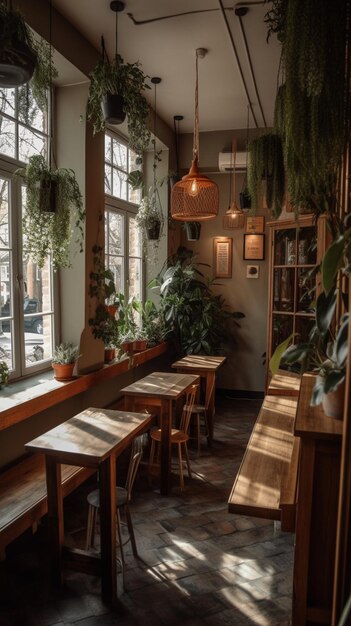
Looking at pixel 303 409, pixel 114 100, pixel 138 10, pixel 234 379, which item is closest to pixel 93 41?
pixel 138 10

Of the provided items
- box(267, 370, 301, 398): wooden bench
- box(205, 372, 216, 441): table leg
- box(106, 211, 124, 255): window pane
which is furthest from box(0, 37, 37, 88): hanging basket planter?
box(205, 372, 216, 441): table leg

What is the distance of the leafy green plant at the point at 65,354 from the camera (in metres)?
3.40

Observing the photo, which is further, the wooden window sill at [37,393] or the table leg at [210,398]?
the table leg at [210,398]

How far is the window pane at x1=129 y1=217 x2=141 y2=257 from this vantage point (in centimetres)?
520

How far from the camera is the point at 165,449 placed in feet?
11.3

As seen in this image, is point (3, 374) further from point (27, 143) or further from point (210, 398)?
point (210, 398)

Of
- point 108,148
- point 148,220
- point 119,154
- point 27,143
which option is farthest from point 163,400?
point 119,154

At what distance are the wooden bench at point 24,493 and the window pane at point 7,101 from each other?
2.41 metres

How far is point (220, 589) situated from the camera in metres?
2.35

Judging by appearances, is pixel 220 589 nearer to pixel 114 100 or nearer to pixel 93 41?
pixel 114 100

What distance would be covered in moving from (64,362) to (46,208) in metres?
1.20

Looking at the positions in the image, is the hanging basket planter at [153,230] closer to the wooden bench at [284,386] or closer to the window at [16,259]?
the window at [16,259]

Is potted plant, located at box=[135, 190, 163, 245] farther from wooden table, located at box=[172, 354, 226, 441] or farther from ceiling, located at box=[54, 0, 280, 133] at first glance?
wooden table, located at box=[172, 354, 226, 441]

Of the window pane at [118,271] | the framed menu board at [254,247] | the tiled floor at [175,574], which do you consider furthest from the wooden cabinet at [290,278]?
the tiled floor at [175,574]
